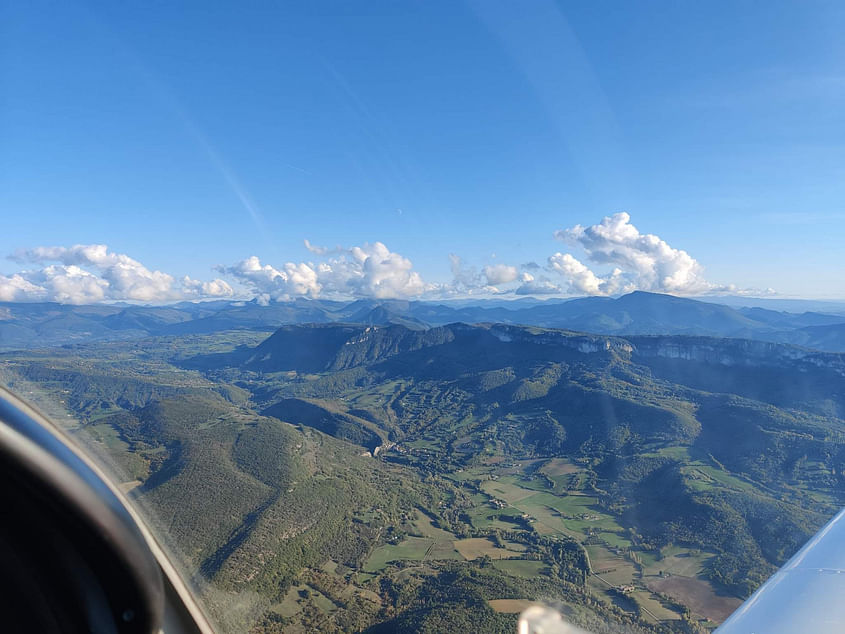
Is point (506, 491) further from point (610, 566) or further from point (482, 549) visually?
point (610, 566)

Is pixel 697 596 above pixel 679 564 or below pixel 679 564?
above

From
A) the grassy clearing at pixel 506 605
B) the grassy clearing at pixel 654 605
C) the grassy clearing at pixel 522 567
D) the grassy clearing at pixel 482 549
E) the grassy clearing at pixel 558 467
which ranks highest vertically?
the grassy clearing at pixel 506 605

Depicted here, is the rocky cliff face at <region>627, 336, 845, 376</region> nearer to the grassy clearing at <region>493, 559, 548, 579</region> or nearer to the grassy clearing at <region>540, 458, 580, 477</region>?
the grassy clearing at <region>540, 458, 580, 477</region>

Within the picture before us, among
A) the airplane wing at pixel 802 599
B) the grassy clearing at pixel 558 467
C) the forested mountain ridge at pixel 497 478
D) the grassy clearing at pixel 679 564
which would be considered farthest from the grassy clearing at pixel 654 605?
the grassy clearing at pixel 558 467

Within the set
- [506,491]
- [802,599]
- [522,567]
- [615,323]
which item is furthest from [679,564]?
[615,323]

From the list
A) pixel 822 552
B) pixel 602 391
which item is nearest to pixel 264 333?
pixel 602 391

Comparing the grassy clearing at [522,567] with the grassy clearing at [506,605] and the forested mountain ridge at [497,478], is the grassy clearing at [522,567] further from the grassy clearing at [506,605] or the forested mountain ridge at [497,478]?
the grassy clearing at [506,605]

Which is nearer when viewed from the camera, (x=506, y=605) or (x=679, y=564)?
(x=506, y=605)

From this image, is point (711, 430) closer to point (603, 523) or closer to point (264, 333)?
point (603, 523)

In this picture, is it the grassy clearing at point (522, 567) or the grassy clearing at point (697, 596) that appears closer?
the grassy clearing at point (697, 596)

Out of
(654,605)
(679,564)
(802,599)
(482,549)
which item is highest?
Result: (802,599)

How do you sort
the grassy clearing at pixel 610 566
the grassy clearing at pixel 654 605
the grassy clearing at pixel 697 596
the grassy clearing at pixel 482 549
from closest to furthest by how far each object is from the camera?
the grassy clearing at pixel 654 605
the grassy clearing at pixel 697 596
the grassy clearing at pixel 610 566
the grassy clearing at pixel 482 549
